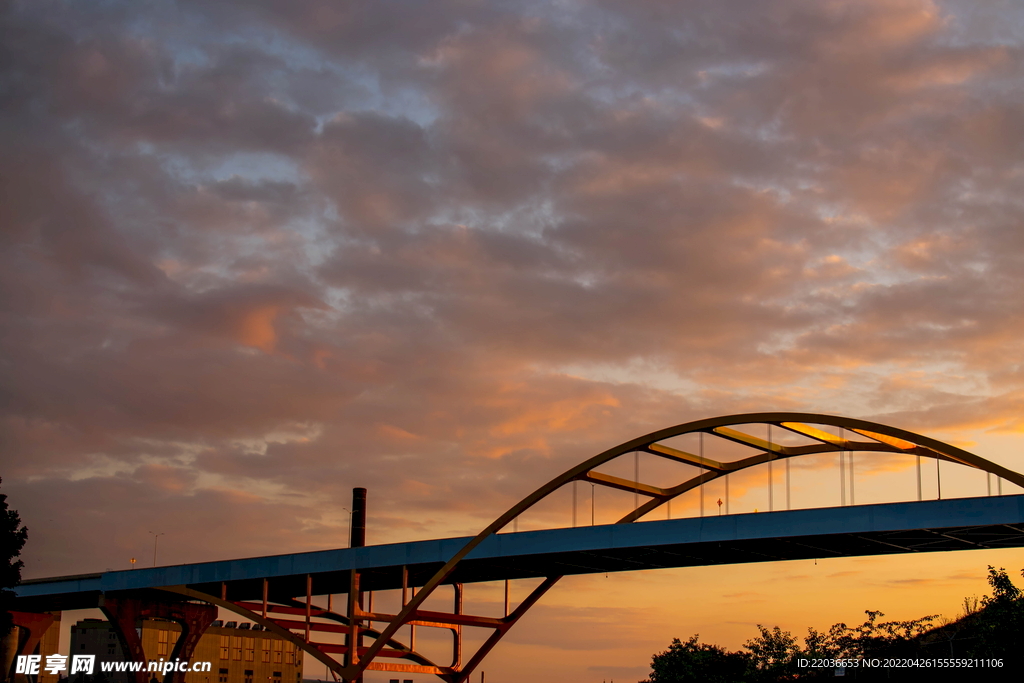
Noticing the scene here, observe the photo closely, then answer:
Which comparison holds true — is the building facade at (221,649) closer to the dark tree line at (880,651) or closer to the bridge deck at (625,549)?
Answer: the bridge deck at (625,549)

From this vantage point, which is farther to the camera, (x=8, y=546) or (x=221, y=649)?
(x=221, y=649)

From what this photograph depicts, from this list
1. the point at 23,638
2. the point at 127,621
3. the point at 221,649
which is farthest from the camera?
the point at 221,649

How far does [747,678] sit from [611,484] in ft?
54.6

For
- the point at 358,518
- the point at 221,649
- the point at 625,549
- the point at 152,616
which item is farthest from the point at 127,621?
the point at 221,649

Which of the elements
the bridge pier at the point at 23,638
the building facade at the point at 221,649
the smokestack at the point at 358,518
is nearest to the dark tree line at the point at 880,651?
the smokestack at the point at 358,518

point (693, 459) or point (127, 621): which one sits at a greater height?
point (693, 459)

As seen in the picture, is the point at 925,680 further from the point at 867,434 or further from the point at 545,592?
the point at 545,592

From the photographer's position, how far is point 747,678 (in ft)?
203

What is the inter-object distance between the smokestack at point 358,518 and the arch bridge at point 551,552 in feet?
24.4

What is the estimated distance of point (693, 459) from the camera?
180ft

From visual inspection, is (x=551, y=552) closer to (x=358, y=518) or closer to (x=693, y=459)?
(x=693, y=459)

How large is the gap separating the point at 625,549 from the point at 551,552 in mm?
3850

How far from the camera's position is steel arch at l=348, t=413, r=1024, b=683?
143 feet

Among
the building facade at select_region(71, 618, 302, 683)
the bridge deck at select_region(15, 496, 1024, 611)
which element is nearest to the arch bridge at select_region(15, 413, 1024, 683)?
the bridge deck at select_region(15, 496, 1024, 611)
